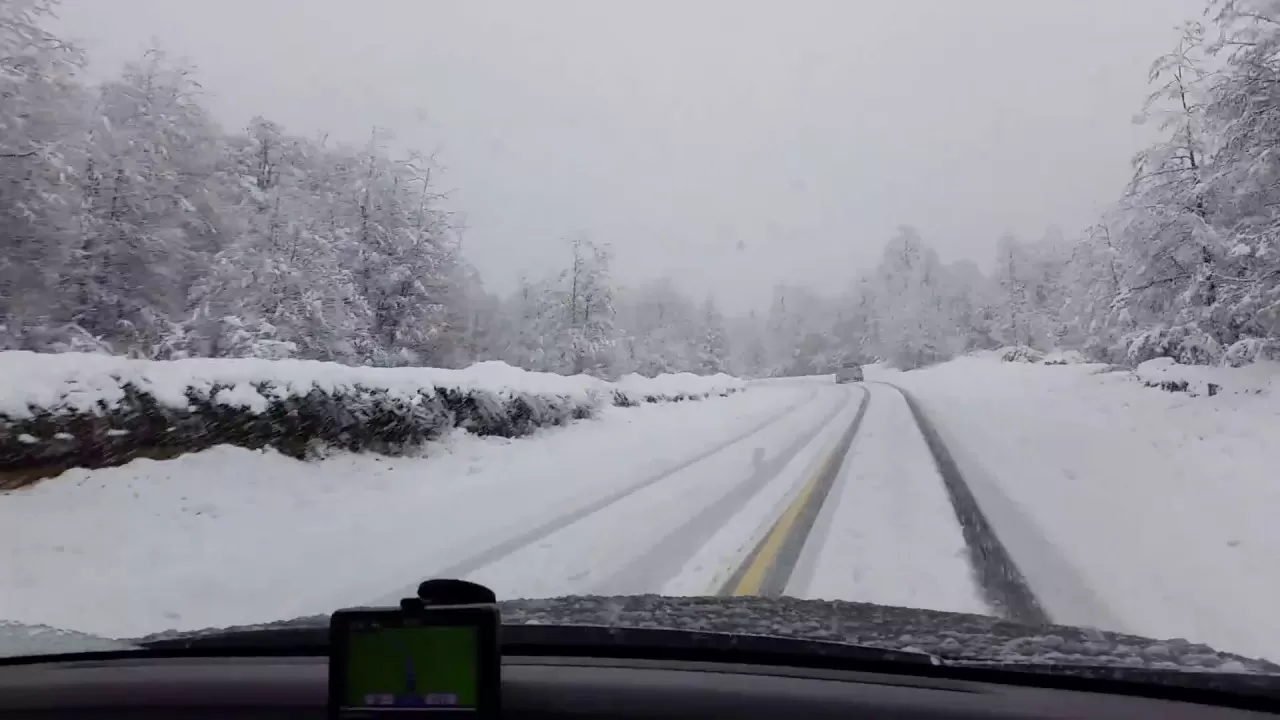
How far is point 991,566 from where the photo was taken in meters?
6.12

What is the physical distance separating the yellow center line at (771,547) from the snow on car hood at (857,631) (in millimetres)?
2121

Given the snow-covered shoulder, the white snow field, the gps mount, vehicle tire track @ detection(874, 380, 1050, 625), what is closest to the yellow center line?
the white snow field

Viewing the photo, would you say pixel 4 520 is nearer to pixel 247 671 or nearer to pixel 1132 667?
pixel 247 671

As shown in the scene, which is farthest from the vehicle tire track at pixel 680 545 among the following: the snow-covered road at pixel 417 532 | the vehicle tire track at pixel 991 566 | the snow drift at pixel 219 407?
the snow drift at pixel 219 407

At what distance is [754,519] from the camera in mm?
7961

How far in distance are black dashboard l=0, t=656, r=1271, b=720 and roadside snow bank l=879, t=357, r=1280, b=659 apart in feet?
11.1

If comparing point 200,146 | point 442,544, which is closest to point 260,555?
point 442,544

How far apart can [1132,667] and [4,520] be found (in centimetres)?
839

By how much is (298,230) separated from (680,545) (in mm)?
25163

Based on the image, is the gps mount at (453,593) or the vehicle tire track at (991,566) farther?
the vehicle tire track at (991,566)

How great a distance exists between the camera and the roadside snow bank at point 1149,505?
5102 millimetres

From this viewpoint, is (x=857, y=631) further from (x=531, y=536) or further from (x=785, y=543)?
(x=531, y=536)

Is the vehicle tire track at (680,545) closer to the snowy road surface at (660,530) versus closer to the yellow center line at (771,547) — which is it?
the snowy road surface at (660,530)

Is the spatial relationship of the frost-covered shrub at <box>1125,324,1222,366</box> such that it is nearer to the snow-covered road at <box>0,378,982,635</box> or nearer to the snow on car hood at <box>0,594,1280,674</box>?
the snow-covered road at <box>0,378,982,635</box>
